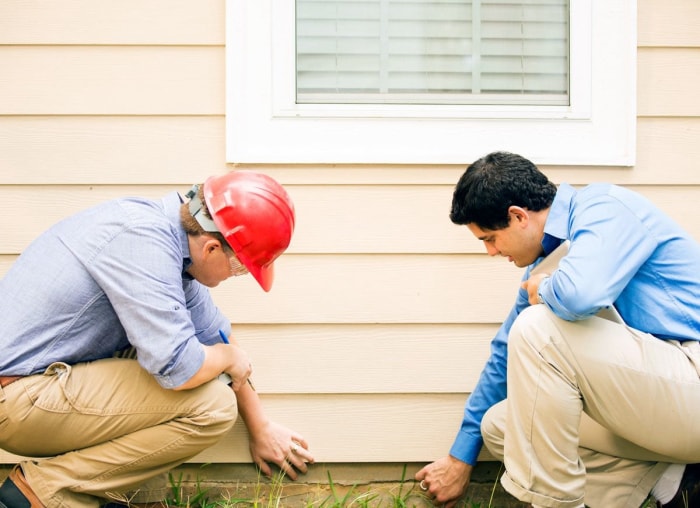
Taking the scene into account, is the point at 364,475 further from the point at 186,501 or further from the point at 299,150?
the point at 299,150

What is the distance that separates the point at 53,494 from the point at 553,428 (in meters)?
1.40

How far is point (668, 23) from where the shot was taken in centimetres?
257

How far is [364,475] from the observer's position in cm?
261

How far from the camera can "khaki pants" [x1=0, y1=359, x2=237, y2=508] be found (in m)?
1.97

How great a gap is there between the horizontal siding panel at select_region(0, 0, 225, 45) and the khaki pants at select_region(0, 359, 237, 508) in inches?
45.5

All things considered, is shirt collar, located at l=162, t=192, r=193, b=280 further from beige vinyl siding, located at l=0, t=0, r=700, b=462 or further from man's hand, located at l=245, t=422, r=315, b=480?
man's hand, located at l=245, t=422, r=315, b=480

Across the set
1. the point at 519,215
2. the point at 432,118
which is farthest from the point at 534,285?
the point at 432,118

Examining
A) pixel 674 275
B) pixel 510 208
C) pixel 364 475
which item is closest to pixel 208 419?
pixel 364 475

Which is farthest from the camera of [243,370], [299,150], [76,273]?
[299,150]

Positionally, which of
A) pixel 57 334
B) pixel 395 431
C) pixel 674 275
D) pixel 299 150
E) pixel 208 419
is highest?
pixel 299 150

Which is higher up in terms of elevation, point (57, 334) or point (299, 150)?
point (299, 150)

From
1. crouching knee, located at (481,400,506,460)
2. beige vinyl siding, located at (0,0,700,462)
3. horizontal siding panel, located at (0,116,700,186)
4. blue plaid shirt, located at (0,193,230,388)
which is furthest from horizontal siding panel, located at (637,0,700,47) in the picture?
blue plaid shirt, located at (0,193,230,388)

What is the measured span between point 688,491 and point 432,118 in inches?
57.0

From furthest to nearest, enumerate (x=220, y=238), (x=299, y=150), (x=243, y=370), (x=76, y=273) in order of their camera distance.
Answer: (x=299, y=150) → (x=243, y=370) → (x=220, y=238) → (x=76, y=273)
